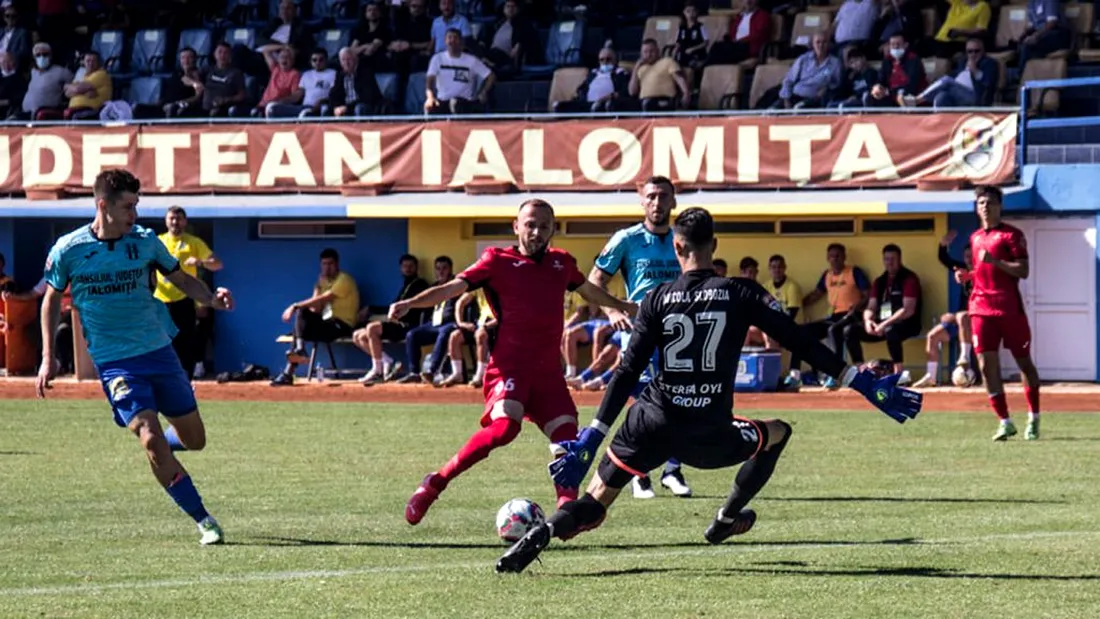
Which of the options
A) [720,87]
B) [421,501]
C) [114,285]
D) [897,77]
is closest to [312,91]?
[720,87]

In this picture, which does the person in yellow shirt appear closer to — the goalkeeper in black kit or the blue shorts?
the blue shorts

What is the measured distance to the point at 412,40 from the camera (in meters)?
27.3

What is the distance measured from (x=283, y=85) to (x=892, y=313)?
9108 mm

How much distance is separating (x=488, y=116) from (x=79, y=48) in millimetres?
8593

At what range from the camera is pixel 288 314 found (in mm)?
24500

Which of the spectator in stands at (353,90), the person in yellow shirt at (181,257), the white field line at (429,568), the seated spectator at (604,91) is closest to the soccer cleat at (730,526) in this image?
the white field line at (429,568)

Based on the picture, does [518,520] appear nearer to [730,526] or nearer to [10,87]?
[730,526]

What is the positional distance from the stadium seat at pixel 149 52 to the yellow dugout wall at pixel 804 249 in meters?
5.88

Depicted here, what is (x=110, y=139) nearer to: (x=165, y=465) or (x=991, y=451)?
(x=991, y=451)

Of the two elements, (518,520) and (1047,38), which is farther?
(1047,38)

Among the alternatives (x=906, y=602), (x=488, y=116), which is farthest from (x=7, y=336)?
(x=906, y=602)

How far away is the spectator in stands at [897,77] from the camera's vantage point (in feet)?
78.0

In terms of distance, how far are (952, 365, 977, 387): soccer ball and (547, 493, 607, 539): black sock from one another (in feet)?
45.9

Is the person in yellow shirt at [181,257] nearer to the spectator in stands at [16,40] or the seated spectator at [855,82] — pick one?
the seated spectator at [855,82]
